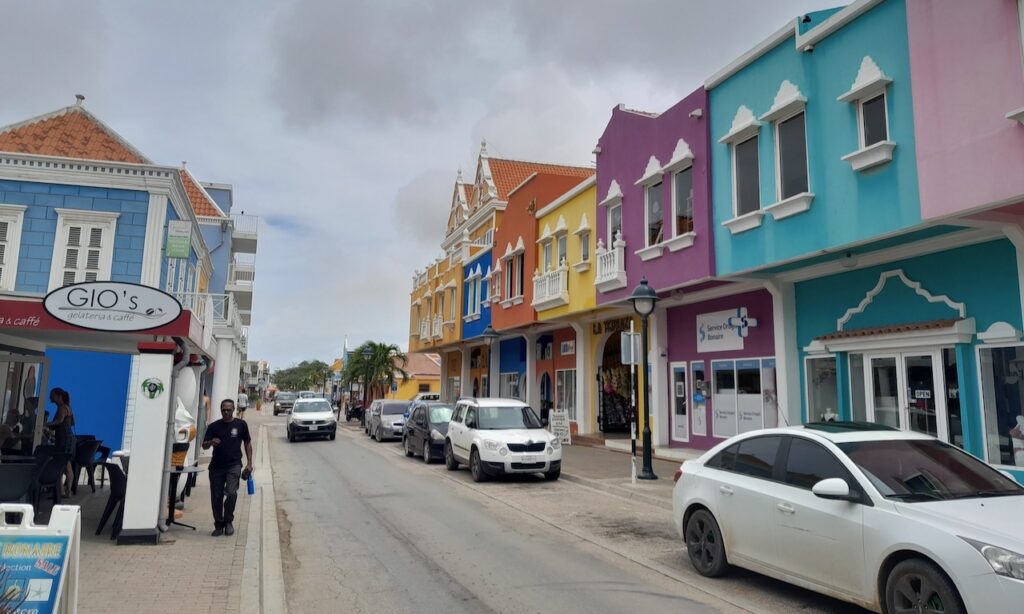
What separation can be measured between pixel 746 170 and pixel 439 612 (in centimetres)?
1133

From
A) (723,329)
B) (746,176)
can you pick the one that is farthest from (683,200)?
(723,329)

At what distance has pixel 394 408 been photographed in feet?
89.4

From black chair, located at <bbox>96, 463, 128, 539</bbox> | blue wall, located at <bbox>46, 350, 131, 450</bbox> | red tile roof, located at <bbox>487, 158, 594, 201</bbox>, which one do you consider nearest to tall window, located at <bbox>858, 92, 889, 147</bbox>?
black chair, located at <bbox>96, 463, 128, 539</bbox>

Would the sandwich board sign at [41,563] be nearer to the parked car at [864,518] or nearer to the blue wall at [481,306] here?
the parked car at [864,518]

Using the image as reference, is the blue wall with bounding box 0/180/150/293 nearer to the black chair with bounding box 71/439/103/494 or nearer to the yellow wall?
the black chair with bounding box 71/439/103/494

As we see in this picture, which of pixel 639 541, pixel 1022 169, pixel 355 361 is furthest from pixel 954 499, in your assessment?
pixel 355 361

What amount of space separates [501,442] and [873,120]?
9.19 meters

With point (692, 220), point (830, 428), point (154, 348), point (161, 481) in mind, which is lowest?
point (161, 481)

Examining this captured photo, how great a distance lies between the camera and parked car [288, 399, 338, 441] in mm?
26188

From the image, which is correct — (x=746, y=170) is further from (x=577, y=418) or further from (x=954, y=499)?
(x=577, y=418)

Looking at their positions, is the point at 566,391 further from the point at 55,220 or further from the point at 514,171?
the point at 55,220

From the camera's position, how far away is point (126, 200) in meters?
17.2

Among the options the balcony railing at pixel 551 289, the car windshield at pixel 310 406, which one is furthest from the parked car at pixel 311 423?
the balcony railing at pixel 551 289

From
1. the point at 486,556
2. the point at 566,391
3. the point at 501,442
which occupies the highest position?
the point at 566,391
